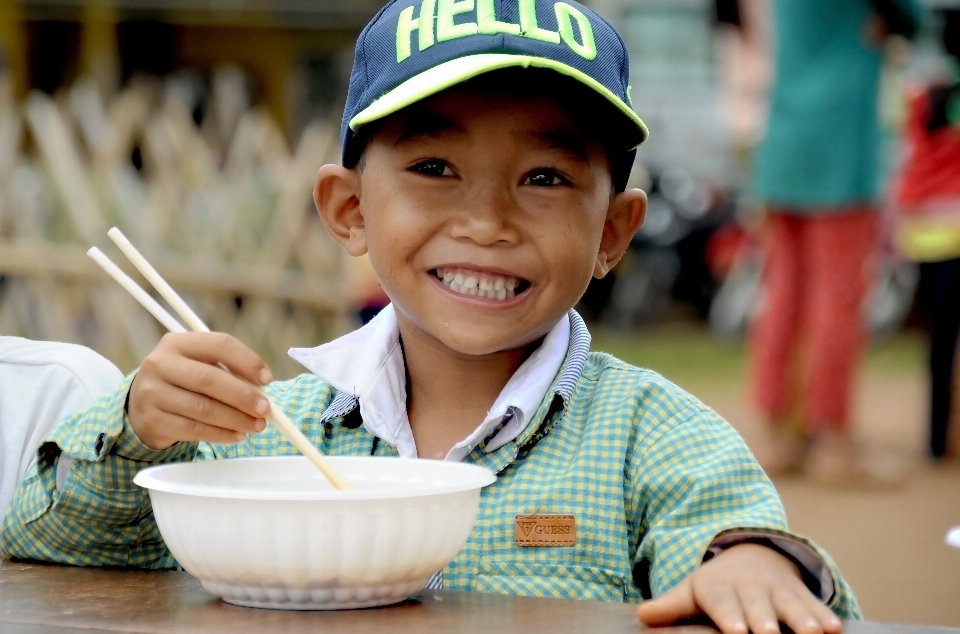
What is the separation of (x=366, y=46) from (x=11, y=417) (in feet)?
2.51

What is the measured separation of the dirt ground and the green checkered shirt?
6.71ft

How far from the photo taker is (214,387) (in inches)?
55.7

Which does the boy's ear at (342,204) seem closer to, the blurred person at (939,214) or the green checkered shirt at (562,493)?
the green checkered shirt at (562,493)

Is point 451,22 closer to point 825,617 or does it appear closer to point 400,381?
point 400,381

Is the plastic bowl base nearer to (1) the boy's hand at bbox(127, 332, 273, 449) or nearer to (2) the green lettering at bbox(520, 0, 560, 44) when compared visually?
(1) the boy's hand at bbox(127, 332, 273, 449)

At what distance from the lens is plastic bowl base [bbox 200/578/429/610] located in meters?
1.31

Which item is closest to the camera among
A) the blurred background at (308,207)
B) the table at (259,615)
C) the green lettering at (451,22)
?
the table at (259,615)

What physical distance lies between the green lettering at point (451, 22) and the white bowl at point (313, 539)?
632 millimetres

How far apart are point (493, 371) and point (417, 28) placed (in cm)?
50

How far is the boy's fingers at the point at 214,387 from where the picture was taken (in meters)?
1.40

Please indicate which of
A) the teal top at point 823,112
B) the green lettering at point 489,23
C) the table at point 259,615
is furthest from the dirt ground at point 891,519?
the table at point 259,615

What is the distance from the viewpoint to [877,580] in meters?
4.18

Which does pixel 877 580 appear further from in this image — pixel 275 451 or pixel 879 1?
pixel 275 451

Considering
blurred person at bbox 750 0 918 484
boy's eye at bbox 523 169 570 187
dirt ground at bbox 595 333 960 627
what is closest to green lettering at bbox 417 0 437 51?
boy's eye at bbox 523 169 570 187
